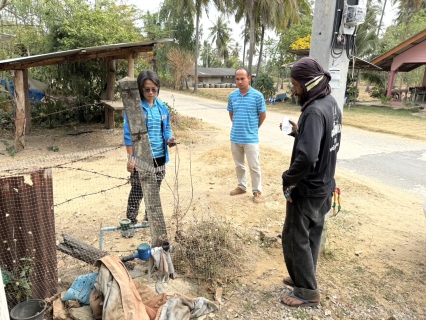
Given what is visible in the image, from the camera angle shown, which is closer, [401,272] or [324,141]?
[324,141]

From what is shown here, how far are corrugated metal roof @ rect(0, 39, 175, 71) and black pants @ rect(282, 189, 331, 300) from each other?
6.47 m

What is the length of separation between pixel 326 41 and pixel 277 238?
215 centimetres

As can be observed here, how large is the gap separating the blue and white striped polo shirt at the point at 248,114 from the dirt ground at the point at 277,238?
0.98 metres

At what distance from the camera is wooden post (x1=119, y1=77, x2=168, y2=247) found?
8.61ft

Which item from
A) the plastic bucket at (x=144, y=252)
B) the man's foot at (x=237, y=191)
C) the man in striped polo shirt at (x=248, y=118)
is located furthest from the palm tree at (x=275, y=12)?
the plastic bucket at (x=144, y=252)

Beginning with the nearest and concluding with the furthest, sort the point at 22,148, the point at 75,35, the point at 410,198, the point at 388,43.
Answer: the point at 410,198 < the point at 22,148 < the point at 75,35 < the point at 388,43

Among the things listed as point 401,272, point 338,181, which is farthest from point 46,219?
point 338,181

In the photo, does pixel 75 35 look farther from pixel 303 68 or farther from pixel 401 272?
pixel 401 272

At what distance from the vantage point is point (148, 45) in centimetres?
851

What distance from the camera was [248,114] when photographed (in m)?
4.55

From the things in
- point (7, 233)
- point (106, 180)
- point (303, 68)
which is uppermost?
point (303, 68)

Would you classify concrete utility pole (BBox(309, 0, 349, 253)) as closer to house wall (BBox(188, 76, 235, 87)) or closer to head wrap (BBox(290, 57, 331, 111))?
head wrap (BBox(290, 57, 331, 111))

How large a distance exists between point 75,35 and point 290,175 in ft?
34.2

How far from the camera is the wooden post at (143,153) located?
8.61 ft
